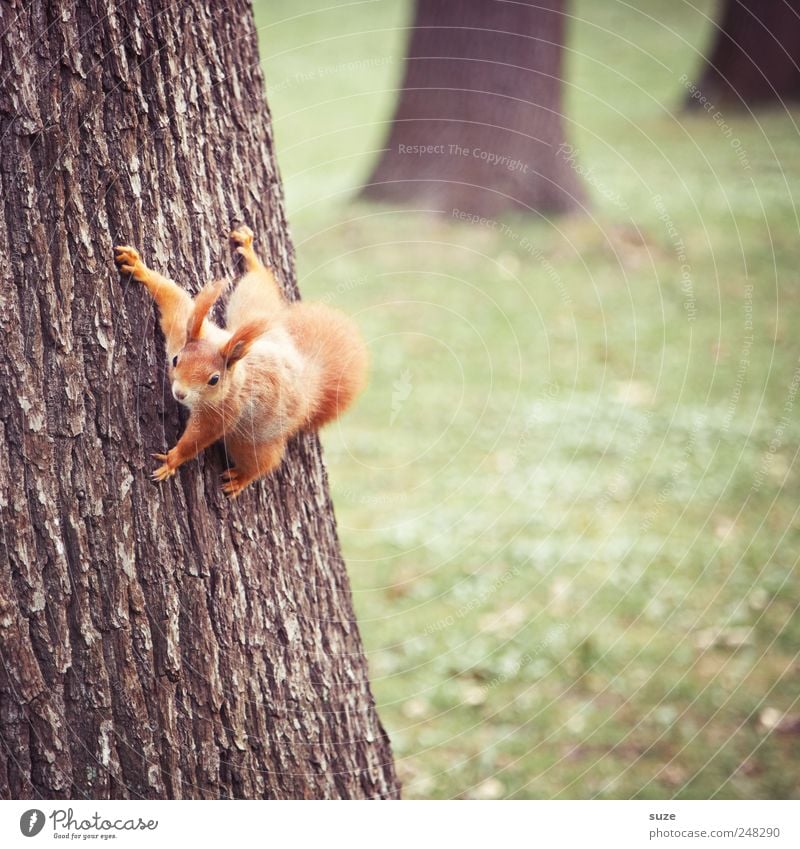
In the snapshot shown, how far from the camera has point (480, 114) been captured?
525 centimetres

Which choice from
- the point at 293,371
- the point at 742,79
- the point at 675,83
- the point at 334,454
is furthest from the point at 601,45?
the point at 293,371

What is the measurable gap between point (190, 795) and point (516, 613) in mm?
1739

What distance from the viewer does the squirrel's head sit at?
57.2 inches

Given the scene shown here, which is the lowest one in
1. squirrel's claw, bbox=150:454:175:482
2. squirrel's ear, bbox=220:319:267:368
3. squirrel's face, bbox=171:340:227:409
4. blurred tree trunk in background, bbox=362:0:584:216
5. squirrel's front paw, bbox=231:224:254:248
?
squirrel's claw, bbox=150:454:175:482

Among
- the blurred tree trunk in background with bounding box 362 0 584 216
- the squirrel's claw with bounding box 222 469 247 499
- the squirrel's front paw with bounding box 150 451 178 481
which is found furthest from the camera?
the blurred tree trunk in background with bounding box 362 0 584 216

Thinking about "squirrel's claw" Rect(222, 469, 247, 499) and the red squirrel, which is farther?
"squirrel's claw" Rect(222, 469, 247, 499)

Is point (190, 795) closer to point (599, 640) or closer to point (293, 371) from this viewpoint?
point (293, 371)

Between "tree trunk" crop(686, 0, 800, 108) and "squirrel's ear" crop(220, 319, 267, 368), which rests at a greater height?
"tree trunk" crop(686, 0, 800, 108)

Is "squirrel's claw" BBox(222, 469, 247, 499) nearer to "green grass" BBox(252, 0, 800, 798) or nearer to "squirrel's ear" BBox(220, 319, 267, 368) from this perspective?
"squirrel's ear" BBox(220, 319, 267, 368)

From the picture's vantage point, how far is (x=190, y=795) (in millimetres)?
1704

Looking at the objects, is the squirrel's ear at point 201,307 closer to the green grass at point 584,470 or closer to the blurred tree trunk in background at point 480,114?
the green grass at point 584,470

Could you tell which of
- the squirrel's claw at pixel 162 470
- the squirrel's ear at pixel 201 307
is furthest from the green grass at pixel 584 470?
the squirrel's ear at pixel 201 307

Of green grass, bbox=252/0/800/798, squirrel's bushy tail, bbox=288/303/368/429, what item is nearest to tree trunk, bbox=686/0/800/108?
green grass, bbox=252/0/800/798

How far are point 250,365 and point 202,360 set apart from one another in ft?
0.50
